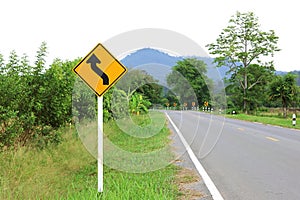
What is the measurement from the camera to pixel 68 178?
6.77 metres

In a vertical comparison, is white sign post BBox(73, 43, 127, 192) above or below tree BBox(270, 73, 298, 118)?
below

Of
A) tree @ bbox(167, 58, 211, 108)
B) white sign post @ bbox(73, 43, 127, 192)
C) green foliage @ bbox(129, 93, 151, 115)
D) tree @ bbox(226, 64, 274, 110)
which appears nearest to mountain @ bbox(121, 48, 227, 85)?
tree @ bbox(167, 58, 211, 108)

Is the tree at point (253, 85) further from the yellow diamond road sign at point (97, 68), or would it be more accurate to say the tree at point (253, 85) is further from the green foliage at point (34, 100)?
the yellow diamond road sign at point (97, 68)

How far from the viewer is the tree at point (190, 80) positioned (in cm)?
942

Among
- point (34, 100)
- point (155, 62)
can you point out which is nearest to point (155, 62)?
point (155, 62)

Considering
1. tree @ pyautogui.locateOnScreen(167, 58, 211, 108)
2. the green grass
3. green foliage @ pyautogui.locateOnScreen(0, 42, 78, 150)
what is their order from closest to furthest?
the green grass
green foliage @ pyautogui.locateOnScreen(0, 42, 78, 150)
tree @ pyautogui.locateOnScreen(167, 58, 211, 108)

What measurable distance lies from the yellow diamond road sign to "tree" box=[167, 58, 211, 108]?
3303 mm

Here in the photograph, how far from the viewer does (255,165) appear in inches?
334

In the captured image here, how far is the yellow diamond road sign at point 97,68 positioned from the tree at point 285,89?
34810 mm

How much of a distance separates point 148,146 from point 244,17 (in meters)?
40.5

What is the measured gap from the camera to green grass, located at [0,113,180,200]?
5.46 metres

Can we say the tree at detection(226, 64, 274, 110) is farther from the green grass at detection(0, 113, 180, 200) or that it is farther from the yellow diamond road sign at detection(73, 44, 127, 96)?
the yellow diamond road sign at detection(73, 44, 127, 96)

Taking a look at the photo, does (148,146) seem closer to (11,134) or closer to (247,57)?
(11,134)

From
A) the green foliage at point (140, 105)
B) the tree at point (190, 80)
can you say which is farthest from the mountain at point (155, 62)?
the green foliage at point (140, 105)
